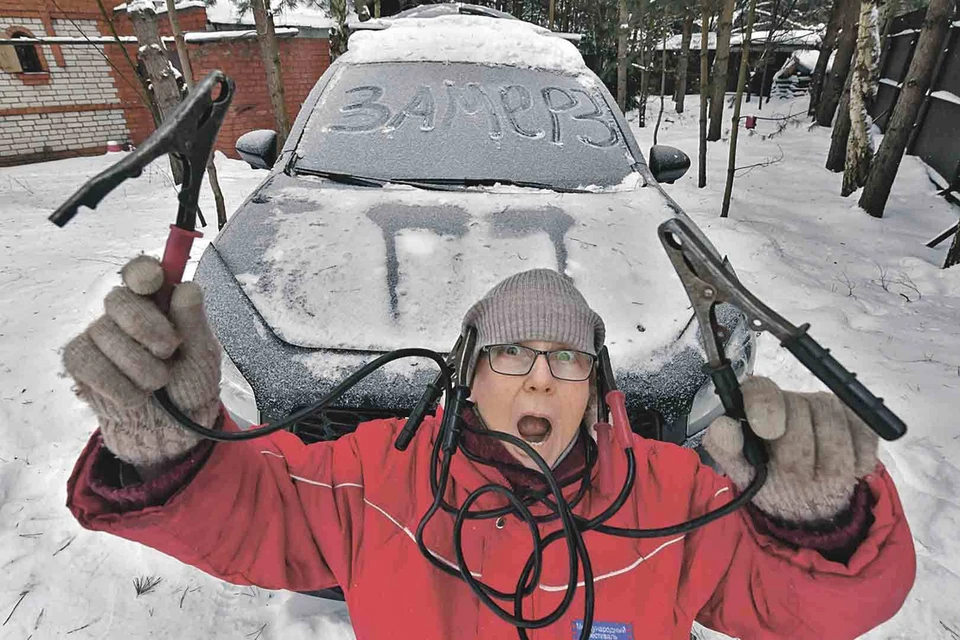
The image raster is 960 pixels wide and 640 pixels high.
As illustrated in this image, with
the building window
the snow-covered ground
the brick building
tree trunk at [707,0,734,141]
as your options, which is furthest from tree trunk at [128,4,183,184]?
the building window

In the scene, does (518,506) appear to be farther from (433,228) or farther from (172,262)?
(433,228)

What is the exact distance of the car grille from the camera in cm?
173

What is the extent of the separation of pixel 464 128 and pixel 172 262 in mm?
A: 2324

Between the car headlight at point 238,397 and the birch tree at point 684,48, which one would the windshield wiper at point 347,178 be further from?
the birch tree at point 684,48

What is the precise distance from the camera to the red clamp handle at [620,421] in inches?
42.1

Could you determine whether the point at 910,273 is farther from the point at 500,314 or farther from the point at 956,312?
the point at 500,314

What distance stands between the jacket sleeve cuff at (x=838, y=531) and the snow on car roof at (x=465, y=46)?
3.17m

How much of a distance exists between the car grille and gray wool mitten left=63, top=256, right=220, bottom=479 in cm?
73

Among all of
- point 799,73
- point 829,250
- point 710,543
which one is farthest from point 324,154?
point 799,73

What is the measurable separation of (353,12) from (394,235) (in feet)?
46.1

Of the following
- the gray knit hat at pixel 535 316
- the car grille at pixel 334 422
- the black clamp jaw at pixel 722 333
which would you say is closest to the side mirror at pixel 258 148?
the car grille at pixel 334 422

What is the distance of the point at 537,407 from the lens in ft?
3.86

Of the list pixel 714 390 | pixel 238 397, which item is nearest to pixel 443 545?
pixel 238 397

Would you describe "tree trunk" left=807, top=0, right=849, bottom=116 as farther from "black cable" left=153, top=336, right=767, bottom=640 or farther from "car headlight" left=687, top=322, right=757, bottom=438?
"black cable" left=153, top=336, right=767, bottom=640
